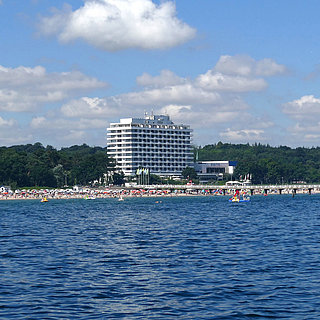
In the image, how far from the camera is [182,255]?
51.3 meters

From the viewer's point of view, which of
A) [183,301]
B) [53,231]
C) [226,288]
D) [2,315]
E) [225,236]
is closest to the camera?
[2,315]

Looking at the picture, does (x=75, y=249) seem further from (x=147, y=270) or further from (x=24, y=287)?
(x=24, y=287)

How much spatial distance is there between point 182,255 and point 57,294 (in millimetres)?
17944

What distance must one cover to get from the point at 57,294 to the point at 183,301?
7.47m

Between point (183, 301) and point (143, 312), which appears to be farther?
point (183, 301)

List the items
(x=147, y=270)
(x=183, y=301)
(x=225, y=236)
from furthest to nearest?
(x=225, y=236), (x=147, y=270), (x=183, y=301)

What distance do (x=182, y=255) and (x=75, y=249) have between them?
1127cm

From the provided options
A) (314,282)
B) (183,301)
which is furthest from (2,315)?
(314,282)

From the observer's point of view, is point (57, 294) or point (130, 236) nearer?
point (57, 294)

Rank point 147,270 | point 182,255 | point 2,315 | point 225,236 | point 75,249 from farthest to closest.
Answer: point 225,236
point 75,249
point 182,255
point 147,270
point 2,315

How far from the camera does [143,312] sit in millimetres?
31031

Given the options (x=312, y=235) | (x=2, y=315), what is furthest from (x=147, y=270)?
(x=312, y=235)

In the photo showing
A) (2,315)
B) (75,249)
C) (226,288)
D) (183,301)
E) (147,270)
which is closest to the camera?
(2,315)

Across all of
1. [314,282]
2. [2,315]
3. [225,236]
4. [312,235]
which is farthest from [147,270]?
[312,235]
